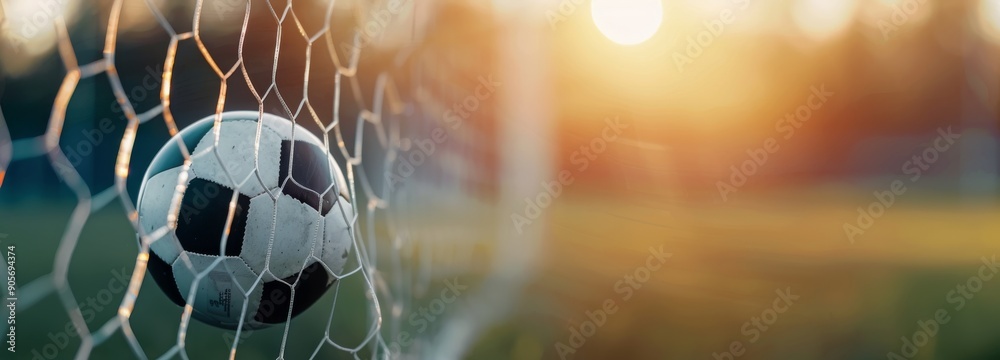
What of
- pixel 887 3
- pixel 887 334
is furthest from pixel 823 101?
pixel 887 334

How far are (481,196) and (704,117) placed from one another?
7.93 meters

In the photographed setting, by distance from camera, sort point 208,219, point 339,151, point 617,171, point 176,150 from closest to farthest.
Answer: point 208,219
point 176,150
point 339,151
point 617,171

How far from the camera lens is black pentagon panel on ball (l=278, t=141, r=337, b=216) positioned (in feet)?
6.46

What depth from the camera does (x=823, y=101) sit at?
16297 millimetres

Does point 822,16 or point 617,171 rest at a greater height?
point 822,16

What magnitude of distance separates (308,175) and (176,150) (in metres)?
0.35

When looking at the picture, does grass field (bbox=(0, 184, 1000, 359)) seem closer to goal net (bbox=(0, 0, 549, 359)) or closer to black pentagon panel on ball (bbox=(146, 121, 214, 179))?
goal net (bbox=(0, 0, 549, 359))

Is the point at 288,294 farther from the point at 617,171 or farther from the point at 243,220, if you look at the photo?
the point at 617,171

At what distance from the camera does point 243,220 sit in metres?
1.89

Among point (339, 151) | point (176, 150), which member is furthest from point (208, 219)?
point (339, 151)

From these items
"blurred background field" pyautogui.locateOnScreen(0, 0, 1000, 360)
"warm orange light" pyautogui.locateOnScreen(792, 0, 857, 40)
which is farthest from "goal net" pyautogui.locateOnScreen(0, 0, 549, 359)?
"warm orange light" pyautogui.locateOnScreen(792, 0, 857, 40)

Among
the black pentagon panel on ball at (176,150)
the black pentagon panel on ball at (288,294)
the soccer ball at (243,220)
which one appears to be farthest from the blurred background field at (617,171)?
the black pentagon panel on ball at (176,150)

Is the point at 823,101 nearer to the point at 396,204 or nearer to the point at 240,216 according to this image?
the point at 396,204

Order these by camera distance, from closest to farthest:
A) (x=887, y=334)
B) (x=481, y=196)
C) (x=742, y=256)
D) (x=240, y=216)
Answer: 1. (x=240, y=216)
2. (x=887, y=334)
3. (x=742, y=256)
4. (x=481, y=196)
